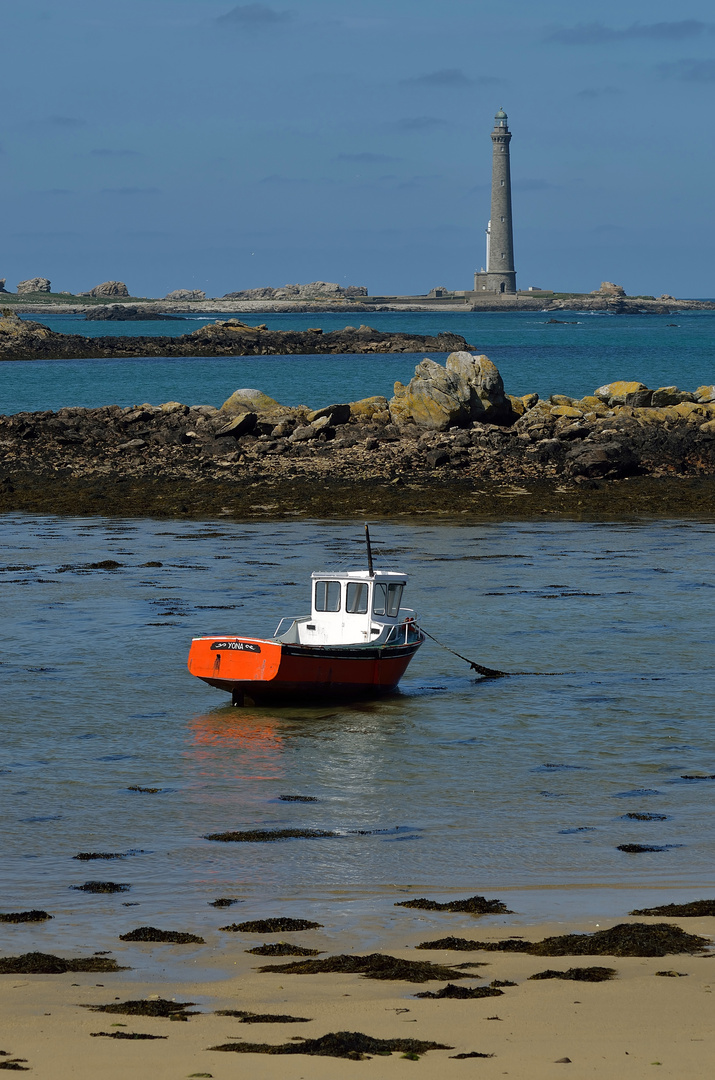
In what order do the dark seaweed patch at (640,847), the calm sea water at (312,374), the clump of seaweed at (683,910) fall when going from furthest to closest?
the calm sea water at (312,374)
the dark seaweed patch at (640,847)
the clump of seaweed at (683,910)

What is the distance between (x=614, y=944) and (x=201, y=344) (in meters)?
132

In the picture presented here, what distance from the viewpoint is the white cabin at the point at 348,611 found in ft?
70.2

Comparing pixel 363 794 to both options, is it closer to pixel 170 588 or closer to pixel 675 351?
pixel 170 588

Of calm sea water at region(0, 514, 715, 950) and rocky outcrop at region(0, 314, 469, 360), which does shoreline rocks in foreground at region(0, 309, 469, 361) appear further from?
calm sea water at region(0, 514, 715, 950)

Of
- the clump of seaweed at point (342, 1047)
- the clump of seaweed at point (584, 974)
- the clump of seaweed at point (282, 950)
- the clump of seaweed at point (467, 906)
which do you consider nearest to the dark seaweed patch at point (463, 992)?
the clump of seaweed at point (584, 974)

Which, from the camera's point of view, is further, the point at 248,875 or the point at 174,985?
the point at 248,875

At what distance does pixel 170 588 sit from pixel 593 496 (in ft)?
54.8

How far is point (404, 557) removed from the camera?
33000mm

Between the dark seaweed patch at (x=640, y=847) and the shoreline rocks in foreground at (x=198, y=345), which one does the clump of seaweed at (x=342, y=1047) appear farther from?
the shoreline rocks in foreground at (x=198, y=345)

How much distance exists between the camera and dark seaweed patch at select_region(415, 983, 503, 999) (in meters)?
9.11

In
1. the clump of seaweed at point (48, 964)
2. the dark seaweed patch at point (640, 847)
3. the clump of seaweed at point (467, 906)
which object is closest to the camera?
the clump of seaweed at point (48, 964)

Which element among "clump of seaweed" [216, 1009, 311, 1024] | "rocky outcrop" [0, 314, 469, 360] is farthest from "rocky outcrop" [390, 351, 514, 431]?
"rocky outcrop" [0, 314, 469, 360]

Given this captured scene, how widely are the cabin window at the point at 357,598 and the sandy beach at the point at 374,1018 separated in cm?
1120

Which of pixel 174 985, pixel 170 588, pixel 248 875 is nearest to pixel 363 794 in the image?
pixel 248 875
